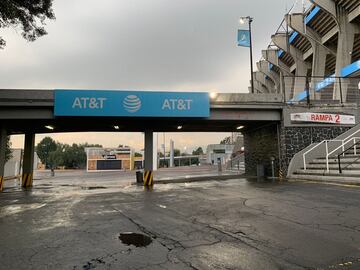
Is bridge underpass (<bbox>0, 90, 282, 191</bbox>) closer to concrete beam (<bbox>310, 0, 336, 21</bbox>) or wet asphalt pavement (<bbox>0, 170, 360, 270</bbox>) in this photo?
wet asphalt pavement (<bbox>0, 170, 360, 270</bbox>)

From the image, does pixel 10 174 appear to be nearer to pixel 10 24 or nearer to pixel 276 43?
pixel 10 24

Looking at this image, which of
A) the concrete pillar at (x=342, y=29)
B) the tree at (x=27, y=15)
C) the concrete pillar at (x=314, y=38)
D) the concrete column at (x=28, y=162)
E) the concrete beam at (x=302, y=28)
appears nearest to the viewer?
the tree at (x=27, y=15)

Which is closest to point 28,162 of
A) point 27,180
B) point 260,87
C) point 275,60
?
point 27,180

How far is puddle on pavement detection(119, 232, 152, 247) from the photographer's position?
5287 millimetres

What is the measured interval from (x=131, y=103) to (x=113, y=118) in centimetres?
187

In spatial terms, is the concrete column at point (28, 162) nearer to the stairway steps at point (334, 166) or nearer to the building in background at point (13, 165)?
the building in background at point (13, 165)

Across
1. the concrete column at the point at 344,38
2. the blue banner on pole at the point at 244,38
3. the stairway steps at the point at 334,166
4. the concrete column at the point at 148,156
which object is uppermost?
the concrete column at the point at 344,38

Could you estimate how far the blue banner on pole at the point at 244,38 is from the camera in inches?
1029

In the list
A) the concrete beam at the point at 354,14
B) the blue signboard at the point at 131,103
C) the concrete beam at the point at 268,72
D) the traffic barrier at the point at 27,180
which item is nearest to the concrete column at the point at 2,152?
the traffic barrier at the point at 27,180

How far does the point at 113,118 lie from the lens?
19.7 meters

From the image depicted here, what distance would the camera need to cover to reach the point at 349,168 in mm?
14547

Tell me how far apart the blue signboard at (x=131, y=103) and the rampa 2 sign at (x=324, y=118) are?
6.56 metres

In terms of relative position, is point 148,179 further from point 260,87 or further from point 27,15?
point 260,87

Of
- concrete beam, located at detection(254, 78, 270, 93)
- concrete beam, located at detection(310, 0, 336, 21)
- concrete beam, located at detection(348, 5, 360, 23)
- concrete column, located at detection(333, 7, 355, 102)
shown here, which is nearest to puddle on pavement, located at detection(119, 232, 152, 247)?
concrete beam, located at detection(310, 0, 336, 21)
